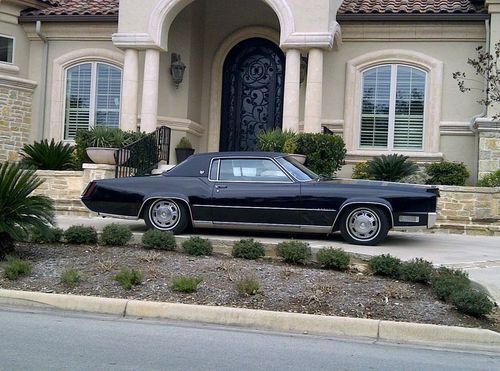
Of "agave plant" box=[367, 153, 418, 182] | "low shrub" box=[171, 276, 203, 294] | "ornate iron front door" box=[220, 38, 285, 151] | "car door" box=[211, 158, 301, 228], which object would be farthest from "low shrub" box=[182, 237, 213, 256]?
"ornate iron front door" box=[220, 38, 285, 151]

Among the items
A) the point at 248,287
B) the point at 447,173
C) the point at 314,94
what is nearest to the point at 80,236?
the point at 248,287

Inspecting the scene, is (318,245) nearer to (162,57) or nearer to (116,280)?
(116,280)

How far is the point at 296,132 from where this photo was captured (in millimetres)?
14773

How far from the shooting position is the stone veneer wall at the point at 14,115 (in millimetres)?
18094

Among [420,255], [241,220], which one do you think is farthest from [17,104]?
[420,255]

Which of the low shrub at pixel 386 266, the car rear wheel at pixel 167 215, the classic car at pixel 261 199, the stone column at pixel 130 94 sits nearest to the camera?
the low shrub at pixel 386 266

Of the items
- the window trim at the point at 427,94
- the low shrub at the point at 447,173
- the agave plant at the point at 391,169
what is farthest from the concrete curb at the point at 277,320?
the window trim at the point at 427,94

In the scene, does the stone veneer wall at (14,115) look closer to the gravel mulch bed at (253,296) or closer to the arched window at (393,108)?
the arched window at (393,108)

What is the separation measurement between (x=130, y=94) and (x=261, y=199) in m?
6.74

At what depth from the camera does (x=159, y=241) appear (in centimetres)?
955

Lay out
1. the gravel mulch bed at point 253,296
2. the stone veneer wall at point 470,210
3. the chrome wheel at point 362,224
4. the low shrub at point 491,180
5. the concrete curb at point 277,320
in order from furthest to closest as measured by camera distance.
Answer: the low shrub at point 491,180 → the stone veneer wall at point 470,210 → the chrome wheel at point 362,224 → the gravel mulch bed at point 253,296 → the concrete curb at point 277,320

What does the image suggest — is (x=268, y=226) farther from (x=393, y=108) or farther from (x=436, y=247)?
(x=393, y=108)

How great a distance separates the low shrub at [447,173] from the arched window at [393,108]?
1.37 metres

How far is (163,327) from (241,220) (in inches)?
155
